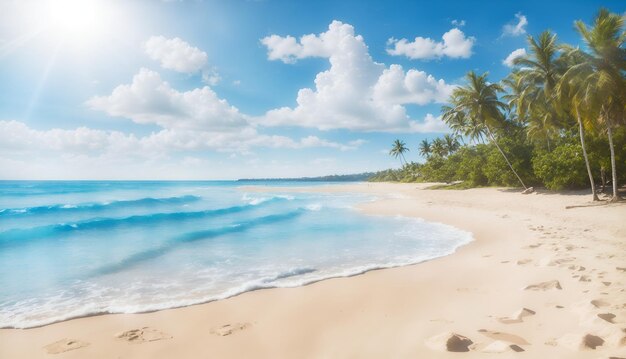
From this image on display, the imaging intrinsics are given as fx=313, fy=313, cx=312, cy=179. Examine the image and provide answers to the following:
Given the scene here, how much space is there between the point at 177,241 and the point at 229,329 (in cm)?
963

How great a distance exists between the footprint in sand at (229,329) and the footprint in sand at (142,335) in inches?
27.5

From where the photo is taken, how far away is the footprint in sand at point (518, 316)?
4359 millimetres

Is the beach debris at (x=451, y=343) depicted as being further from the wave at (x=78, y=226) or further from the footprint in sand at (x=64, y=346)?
the wave at (x=78, y=226)

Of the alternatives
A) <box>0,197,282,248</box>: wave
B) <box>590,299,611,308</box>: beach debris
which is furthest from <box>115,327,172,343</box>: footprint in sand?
<box>0,197,282,248</box>: wave

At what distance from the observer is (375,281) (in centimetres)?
713

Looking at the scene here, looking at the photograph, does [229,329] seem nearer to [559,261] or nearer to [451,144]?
[559,261]

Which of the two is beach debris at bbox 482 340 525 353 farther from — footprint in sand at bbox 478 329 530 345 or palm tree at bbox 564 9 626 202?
palm tree at bbox 564 9 626 202

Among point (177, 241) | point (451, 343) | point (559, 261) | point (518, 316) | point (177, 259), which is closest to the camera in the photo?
point (451, 343)

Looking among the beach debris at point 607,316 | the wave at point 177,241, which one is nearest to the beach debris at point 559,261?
the beach debris at point 607,316

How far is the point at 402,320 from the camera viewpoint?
16.0 ft

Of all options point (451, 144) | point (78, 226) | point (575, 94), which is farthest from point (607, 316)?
point (451, 144)

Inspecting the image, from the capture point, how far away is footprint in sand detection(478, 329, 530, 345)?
12.3 ft

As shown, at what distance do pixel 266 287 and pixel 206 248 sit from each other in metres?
5.70

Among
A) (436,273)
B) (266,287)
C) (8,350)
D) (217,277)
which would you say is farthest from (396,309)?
(8,350)
